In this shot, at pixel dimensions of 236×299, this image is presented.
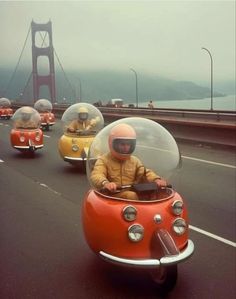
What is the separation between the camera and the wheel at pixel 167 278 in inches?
160

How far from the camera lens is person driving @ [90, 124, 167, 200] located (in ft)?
15.0

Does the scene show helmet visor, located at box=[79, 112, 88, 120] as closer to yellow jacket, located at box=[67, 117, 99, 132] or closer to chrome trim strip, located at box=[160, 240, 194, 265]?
yellow jacket, located at box=[67, 117, 99, 132]

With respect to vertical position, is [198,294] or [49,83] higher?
[49,83]

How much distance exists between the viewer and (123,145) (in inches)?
182

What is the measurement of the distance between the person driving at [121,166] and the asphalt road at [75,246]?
0.62 meters

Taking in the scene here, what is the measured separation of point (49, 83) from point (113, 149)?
36791 millimetres

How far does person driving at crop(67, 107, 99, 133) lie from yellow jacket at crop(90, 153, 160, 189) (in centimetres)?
620

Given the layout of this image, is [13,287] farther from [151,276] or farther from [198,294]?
[198,294]

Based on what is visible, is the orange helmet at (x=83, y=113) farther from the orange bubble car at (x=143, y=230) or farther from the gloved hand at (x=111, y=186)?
the gloved hand at (x=111, y=186)

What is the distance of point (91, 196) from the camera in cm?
464

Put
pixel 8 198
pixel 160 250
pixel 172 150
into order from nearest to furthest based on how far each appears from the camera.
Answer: pixel 160 250, pixel 172 150, pixel 8 198

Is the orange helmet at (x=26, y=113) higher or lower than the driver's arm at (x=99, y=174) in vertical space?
higher

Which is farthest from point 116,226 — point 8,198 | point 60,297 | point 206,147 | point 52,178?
point 206,147

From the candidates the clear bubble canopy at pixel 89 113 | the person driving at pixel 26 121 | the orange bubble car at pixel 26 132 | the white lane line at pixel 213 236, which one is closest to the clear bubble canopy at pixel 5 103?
the orange bubble car at pixel 26 132
